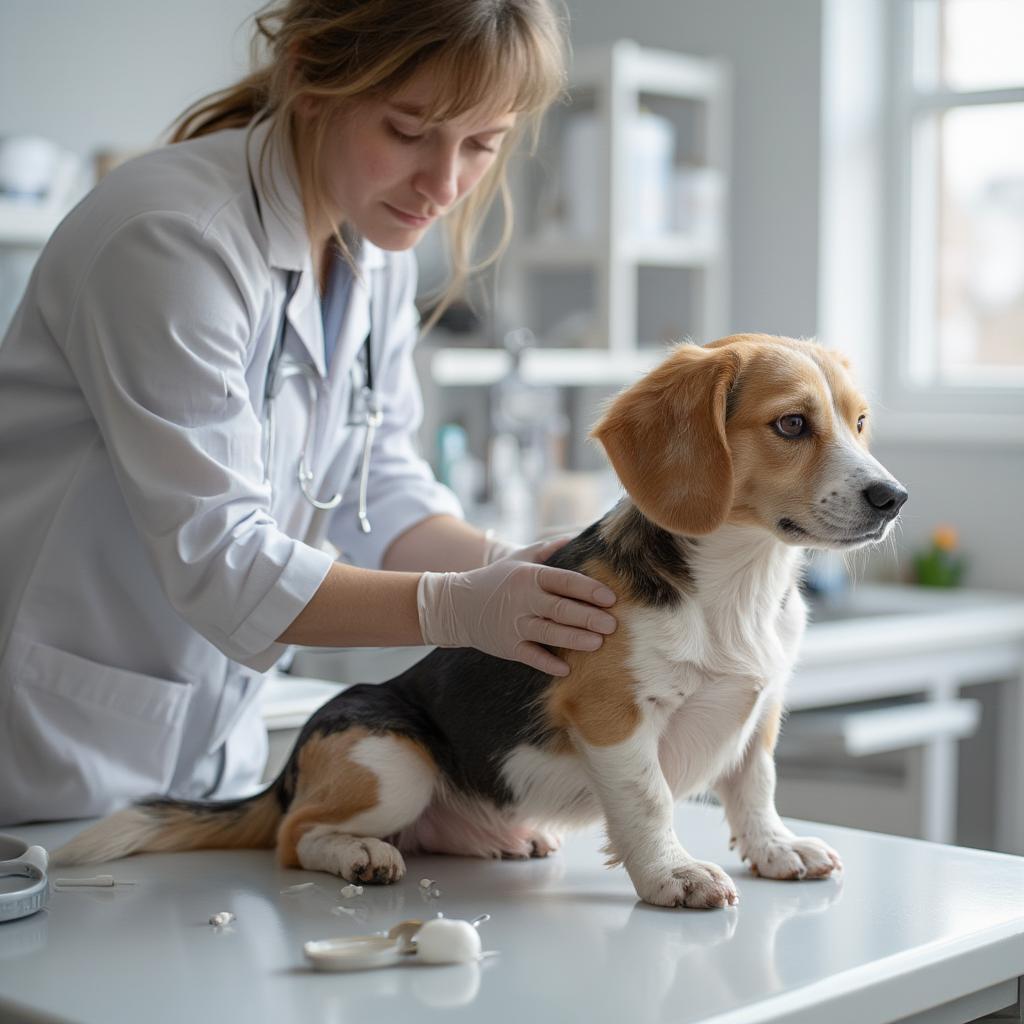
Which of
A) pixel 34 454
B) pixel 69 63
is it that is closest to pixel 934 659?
pixel 34 454

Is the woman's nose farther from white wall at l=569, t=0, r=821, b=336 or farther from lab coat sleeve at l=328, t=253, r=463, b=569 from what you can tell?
white wall at l=569, t=0, r=821, b=336

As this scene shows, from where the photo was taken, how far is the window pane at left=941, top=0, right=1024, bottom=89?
10.1ft

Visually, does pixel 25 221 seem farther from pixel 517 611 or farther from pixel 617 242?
pixel 517 611

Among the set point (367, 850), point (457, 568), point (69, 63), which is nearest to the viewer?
point (367, 850)

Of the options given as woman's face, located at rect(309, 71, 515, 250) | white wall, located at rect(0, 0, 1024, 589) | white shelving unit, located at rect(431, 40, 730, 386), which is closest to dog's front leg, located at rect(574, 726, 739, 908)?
woman's face, located at rect(309, 71, 515, 250)

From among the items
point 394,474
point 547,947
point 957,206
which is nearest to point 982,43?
point 957,206

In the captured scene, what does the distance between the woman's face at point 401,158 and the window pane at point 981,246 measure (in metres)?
2.12

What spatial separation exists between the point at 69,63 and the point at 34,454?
158cm

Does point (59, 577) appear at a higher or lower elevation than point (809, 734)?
higher

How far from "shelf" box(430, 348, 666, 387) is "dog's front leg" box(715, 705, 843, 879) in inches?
59.8

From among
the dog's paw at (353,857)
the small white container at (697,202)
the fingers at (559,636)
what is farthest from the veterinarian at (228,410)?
the small white container at (697,202)

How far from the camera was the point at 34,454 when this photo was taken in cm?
126

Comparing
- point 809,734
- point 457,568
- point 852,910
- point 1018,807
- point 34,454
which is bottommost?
point 1018,807

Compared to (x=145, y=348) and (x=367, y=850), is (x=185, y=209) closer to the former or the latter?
(x=145, y=348)
